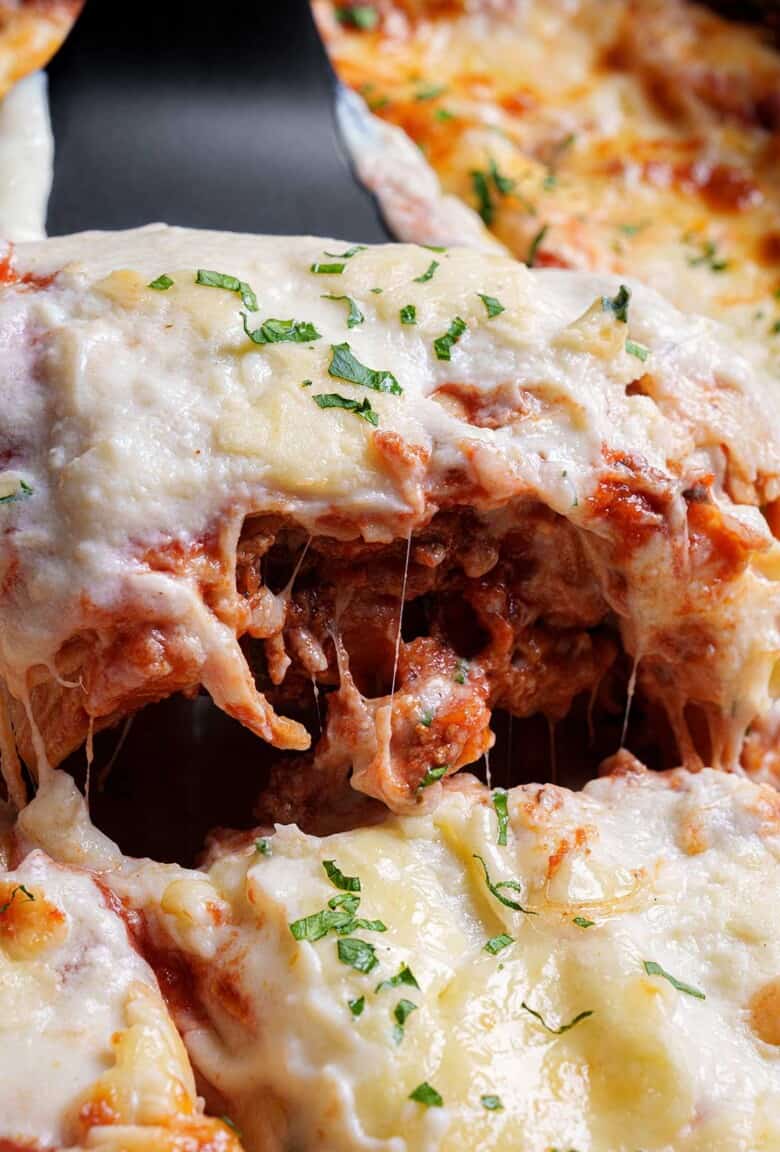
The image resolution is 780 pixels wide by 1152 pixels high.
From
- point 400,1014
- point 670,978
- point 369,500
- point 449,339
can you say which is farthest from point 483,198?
point 400,1014

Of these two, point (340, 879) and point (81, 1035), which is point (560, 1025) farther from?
point (81, 1035)

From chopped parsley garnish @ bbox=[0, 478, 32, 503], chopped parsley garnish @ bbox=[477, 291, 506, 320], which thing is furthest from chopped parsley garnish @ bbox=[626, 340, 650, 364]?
chopped parsley garnish @ bbox=[0, 478, 32, 503]

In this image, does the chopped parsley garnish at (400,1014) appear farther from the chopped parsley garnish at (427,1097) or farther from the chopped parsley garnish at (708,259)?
the chopped parsley garnish at (708,259)

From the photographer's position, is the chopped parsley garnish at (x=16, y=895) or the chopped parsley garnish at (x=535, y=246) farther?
the chopped parsley garnish at (x=535, y=246)

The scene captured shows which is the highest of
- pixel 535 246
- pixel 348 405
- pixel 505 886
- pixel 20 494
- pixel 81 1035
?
pixel 348 405

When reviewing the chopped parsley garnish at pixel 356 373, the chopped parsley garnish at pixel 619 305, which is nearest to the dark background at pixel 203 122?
the chopped parsley garnish at pixel 619 305

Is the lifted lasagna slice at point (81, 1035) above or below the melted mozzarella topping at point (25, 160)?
below

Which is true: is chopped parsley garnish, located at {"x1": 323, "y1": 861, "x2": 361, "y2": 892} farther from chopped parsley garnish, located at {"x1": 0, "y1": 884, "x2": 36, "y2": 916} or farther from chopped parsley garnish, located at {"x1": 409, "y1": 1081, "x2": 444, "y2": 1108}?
chopped parsley garnish, located at {"x1": 0, "y1": 884, "x2": 36, "y2": 916}

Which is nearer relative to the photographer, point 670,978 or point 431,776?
point 670,978
